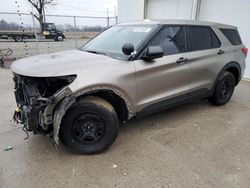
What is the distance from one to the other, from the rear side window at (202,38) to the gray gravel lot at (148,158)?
134 centimetres

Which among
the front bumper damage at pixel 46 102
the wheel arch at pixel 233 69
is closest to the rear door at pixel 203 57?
the wheel arch at pixel 233 69

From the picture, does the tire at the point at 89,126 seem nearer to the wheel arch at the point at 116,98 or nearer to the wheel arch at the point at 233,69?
the wheel arch at the point at 116,98

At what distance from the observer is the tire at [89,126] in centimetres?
264

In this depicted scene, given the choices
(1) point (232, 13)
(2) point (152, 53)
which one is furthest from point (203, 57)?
(1) point (232, 13)

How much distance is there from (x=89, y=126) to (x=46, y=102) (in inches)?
25.3

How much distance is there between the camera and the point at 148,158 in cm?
280

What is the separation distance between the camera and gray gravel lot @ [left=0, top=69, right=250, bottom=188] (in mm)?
2406

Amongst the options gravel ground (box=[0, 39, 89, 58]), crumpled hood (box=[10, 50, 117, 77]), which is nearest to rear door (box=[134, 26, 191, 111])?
crumpled hood (box=[10, 50, 117, 77])

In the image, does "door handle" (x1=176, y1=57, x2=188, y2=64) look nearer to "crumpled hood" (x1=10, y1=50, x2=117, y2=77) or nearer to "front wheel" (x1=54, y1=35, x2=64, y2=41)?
"crumpled hood" (x1=10, y1=50, x2=117, y2=77)

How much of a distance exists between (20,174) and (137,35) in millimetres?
2458

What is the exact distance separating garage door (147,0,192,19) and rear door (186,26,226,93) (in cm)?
471

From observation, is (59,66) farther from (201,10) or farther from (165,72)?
(201,10)

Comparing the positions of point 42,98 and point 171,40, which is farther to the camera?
point 171,40

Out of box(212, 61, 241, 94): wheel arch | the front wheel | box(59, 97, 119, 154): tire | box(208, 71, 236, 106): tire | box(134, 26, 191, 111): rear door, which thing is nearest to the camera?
box(59, 97, 119, 154): tire
